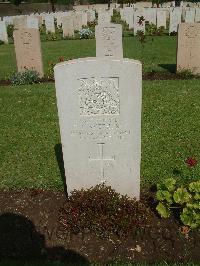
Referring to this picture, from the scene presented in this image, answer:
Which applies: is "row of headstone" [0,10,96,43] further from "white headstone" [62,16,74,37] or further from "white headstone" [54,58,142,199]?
"white headstone" [54,58,142,199]

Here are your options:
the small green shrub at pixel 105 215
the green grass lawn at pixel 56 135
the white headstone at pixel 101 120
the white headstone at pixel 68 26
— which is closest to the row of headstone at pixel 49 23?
the white headstone at pixel 68 26

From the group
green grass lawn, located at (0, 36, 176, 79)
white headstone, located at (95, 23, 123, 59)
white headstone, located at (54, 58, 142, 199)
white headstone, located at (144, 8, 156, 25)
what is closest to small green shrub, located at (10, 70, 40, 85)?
green grass lawn, located at (0, 36, 176, 79)

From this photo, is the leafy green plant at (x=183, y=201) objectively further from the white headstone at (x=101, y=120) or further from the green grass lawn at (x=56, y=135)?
the green grass lawn at (x=56, y=135)

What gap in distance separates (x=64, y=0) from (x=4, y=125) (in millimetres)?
53309

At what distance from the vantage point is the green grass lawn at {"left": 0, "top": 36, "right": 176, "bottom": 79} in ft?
45.4

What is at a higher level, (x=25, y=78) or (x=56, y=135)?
(x=25, y=78)

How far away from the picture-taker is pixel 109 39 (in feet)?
35.8

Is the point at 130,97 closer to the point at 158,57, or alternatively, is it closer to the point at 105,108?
the point at 105,108

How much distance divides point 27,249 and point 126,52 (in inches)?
532

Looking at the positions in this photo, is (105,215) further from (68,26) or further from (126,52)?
(68,26)

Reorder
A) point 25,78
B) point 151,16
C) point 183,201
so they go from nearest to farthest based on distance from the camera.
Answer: point 183,201 → point 25,78 → point 151,16

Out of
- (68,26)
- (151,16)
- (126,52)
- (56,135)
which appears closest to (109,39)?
(56,135)

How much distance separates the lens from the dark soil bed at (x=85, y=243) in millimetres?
3916

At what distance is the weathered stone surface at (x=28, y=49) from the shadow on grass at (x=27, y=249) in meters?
8.41
